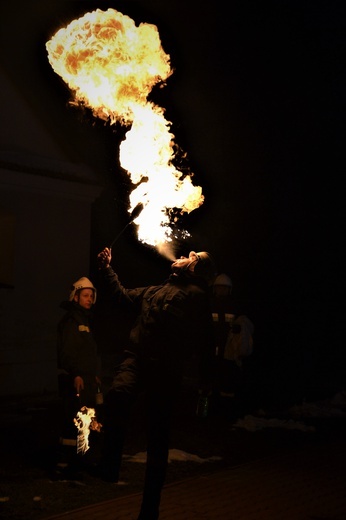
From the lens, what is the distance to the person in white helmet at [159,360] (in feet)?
18.4

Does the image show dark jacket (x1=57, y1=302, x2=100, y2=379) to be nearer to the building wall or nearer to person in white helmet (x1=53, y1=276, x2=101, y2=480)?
person in white helmet (x1=53, y1=276, x2=101, y2=480)

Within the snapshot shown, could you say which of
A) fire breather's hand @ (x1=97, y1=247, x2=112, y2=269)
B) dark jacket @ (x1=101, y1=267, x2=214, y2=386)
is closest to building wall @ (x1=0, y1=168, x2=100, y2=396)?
fire breather's hand @ (x1=97, y1=247, x2=112, y2=269)

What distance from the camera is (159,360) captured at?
5.80 meters

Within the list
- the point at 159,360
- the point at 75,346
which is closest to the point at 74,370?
the point at 75,346

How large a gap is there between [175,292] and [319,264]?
1922 centimetres

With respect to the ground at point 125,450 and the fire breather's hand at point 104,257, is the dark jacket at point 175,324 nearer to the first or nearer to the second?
the fire breather's hand at point 104,257

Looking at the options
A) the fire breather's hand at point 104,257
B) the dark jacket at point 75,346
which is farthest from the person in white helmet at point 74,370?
the fire breather's hand at point 104,257

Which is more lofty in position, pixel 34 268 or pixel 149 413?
pixel 34 268

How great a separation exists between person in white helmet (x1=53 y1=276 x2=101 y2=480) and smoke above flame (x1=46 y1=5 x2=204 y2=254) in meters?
Result: 1.04

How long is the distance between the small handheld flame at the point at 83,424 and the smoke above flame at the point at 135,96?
1.80 metres

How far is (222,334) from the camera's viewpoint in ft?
36.1

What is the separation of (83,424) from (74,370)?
0.58m

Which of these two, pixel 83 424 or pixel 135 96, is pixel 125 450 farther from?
pixel 135 96

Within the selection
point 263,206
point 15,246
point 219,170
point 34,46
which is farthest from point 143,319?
point 263,206
